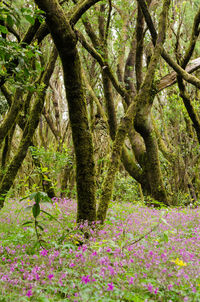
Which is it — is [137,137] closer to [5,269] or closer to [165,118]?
[165,118]

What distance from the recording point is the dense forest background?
12.2ft

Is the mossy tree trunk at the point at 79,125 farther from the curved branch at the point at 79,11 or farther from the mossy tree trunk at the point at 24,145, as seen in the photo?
the mossy tree trunk at the point at 24,145

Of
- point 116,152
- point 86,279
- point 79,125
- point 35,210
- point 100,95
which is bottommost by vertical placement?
point 86,279

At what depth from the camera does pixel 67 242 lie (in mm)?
3660

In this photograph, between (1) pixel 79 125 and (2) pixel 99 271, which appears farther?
(1) pixel 79 125

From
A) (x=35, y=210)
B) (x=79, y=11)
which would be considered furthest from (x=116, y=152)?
(x=35, y=210)

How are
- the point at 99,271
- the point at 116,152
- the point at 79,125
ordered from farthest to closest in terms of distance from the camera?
the point at 116,152 < the point at 79,125 < the point at 99,271

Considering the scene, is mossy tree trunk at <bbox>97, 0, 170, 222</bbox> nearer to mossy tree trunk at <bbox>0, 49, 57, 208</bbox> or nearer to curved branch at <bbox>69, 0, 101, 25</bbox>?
curved branch at <bbox>69, 0, 101, 25</bbox>

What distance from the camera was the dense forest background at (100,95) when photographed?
146 inches

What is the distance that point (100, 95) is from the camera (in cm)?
1382

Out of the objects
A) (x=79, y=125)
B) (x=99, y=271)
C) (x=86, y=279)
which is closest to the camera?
(x=86, y=279)

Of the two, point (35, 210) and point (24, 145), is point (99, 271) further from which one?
point (24, 145)

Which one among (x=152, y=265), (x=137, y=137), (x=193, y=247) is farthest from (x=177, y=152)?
(x=152, y=265)

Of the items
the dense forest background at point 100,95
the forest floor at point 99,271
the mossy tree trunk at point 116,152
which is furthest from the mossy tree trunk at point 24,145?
the forest floor at point 99,271
